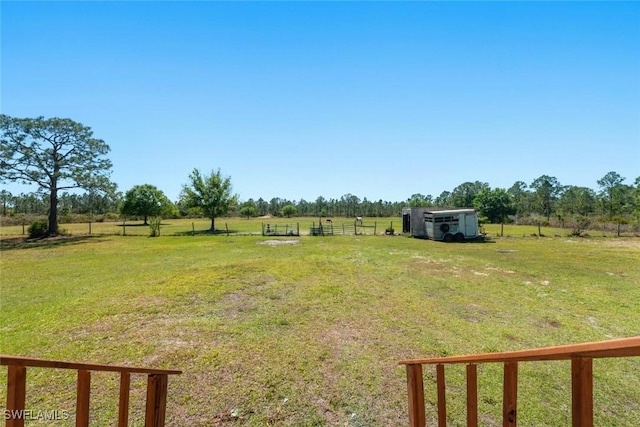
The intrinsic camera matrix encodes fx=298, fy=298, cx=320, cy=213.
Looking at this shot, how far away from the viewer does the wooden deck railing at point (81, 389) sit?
3.89ft

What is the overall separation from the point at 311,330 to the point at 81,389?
4.81 m

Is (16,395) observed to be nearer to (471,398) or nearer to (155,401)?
(155,401)

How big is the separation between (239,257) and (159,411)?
1206 centimetres

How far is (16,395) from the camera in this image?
1226 mm

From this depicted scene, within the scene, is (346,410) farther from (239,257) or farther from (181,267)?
(239,257)

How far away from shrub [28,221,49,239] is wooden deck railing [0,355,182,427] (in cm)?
2925

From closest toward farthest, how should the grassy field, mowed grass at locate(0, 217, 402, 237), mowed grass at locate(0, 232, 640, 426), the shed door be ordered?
mowed grass at locate(0, 232, 640, 426) < the shed door < the grassy field < mowed grass at locate(0, 217, 402, 237)

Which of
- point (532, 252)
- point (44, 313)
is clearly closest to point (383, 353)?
point (44, 313)

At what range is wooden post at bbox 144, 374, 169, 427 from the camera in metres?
2.23

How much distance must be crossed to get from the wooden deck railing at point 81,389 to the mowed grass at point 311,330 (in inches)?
61.6

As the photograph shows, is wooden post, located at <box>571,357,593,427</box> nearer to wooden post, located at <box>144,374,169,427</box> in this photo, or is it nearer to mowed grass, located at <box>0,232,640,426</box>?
wooden post, located at <box>144,374,169,427</box>

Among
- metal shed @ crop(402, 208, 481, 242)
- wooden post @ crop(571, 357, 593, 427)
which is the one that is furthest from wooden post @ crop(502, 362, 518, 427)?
metal shed @ crop(402, 208, 481, 242)

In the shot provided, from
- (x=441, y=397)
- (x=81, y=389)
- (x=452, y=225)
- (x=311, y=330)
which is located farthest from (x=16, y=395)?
(x=452, y=225)

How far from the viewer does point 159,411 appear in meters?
2.30
